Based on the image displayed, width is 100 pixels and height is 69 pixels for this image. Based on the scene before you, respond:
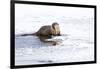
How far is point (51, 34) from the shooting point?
214 cm

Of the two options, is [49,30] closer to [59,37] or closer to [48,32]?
[48,32]

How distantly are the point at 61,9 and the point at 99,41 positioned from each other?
0.60 metres

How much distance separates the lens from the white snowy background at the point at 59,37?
203 centimetres

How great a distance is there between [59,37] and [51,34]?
0.10 metres

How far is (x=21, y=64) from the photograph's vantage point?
202 cm

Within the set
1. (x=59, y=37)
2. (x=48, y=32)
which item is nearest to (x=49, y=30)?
(x=48, y=32)

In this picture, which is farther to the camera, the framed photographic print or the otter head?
the otter head

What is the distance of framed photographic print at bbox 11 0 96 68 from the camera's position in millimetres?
2016

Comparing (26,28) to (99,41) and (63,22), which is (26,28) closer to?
(63,22)

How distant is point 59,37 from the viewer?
217cm

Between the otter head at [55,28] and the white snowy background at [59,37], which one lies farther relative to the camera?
the otter head at [55,28]

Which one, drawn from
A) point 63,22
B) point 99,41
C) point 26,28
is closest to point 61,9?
point 63,22

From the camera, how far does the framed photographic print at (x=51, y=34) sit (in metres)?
2.02

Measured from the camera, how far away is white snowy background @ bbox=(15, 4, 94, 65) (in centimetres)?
203
